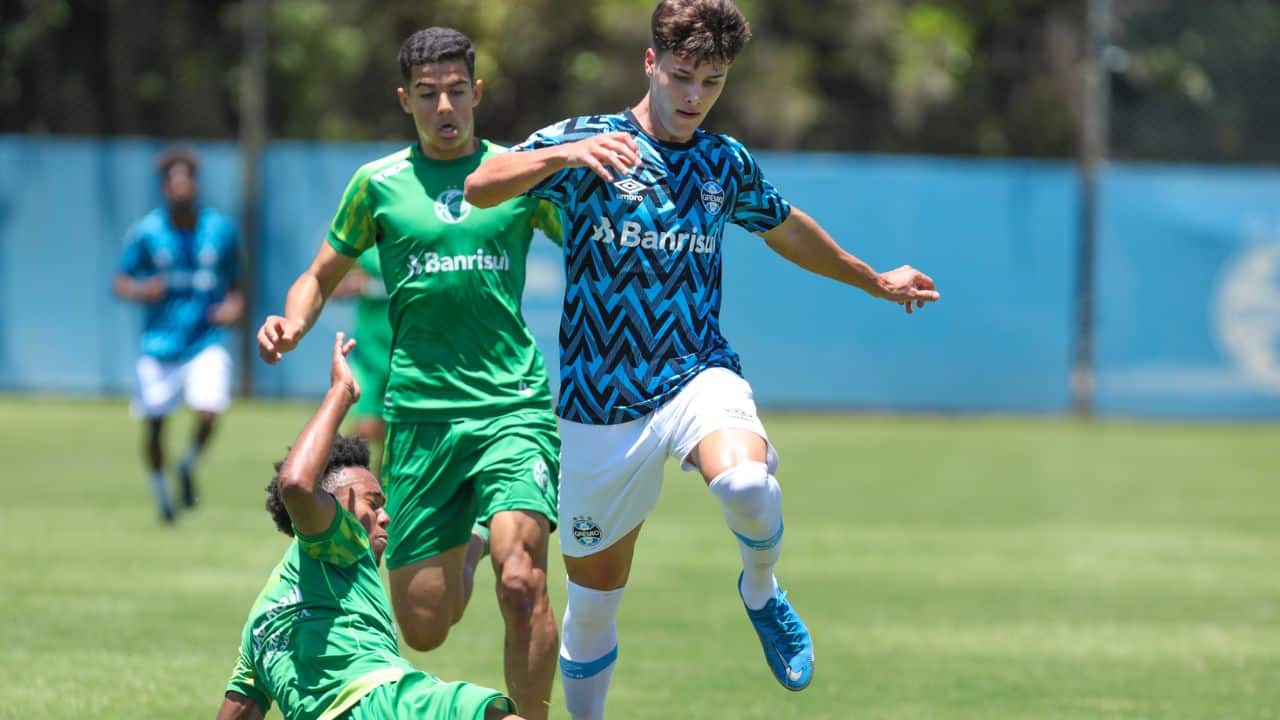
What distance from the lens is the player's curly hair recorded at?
19.1ft

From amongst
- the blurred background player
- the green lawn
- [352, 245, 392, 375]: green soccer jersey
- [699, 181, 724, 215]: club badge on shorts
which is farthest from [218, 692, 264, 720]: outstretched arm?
[352, 245, 392, 375]: green soccer jersey

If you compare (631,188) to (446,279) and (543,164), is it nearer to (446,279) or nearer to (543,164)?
(543,164)

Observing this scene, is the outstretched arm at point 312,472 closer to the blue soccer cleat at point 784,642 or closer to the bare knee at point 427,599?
the blue soccer cleat at point 784,642

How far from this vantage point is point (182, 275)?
46.7 feet

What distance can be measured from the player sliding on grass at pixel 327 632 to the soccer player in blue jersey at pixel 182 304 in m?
8.29

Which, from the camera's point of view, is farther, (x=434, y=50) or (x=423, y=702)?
(x=434, y=50)

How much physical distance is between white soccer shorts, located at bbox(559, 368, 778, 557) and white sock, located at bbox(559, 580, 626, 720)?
24 cm

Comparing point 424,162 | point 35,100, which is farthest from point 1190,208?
point 424,162

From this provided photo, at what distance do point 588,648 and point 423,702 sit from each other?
141 centimetres

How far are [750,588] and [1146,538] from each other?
8.46 meters

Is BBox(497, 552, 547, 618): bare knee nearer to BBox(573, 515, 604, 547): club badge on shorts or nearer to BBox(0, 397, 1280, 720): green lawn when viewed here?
BBox(573, 515, 604, 547): club badge on shorts

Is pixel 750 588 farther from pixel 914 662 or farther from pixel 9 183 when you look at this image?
pixel 9 183

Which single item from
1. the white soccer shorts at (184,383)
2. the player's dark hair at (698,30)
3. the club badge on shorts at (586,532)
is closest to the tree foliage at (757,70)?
the white soccer shorts at (184,383)

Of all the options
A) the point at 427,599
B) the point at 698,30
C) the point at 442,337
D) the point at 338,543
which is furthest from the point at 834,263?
the point at 338,543
